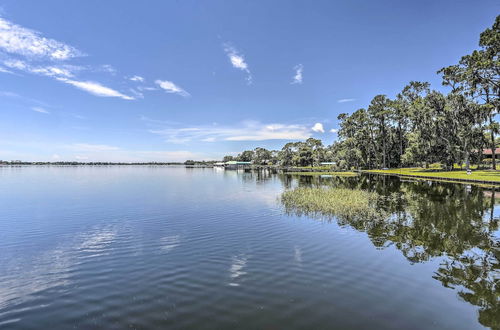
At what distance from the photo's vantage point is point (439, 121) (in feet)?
213

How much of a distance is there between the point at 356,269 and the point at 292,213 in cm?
1156

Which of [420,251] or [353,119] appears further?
[353,119]

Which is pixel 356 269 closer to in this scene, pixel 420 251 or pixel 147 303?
pixel 420 251

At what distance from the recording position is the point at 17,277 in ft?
33.4

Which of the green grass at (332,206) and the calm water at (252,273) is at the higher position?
Answer: the green grass at (332,206)

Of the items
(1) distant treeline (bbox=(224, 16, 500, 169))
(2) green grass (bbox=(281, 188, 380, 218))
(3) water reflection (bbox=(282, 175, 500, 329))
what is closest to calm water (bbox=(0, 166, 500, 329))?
(3) water reflection (bbox=(282, 175, 500, 329))

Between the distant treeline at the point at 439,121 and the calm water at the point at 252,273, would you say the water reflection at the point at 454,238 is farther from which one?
the distant treeline at the point at 439,121

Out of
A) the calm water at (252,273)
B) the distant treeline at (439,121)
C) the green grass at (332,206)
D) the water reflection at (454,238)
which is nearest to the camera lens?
the calm water at (252,273)

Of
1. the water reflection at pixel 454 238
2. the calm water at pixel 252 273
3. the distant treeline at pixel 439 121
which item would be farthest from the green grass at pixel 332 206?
the distant treeline at pixel 439 121

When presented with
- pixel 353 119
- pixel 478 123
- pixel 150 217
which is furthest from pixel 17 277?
pixel 353 119

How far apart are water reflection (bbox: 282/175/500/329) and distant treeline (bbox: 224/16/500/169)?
3196cm

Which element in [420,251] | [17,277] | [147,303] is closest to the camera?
[147,303]

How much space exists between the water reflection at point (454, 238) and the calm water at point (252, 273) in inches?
2.3

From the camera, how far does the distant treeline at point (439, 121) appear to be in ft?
149
